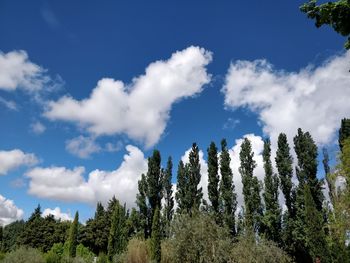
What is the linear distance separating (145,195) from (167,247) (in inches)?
405

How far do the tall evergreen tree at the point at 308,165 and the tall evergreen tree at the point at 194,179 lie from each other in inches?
403

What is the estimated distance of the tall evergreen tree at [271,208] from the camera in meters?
31.7

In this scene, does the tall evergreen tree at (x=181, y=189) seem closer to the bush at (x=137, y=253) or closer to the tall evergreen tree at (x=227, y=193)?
the tall evergreen tree at (x=227, y=193)

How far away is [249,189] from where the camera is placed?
33188 millimetres

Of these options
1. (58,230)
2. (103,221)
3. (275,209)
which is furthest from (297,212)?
(58,230)

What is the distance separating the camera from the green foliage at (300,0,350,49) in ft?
18.6

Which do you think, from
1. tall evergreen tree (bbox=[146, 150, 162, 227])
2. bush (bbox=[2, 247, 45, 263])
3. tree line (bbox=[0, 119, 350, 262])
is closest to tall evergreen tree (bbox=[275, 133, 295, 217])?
tree line (bbox=[0, 119, 350, 262])

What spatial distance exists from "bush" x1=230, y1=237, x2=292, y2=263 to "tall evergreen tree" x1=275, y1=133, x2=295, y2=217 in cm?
817

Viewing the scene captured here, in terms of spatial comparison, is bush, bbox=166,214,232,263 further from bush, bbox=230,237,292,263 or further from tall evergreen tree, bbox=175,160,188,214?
tall evergreen tree, bbox=175,160,188,214

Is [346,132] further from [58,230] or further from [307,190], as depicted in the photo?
[58,230]

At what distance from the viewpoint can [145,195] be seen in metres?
35.8

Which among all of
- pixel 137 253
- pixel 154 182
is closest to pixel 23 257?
pixel 137 253

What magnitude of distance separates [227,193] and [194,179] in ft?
13.5

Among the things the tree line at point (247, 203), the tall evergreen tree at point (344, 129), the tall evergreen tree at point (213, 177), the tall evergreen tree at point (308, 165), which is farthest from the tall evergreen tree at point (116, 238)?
the tall evergreen tree at point (344, 129)
